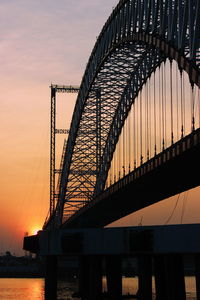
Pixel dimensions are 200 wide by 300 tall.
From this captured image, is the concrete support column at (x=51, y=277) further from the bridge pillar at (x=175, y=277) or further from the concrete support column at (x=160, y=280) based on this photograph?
the bridge pillar at (x=175, y=277)

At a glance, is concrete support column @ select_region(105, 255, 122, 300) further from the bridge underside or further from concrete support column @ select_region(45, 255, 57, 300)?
the bridge underside

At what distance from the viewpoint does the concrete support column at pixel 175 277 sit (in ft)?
157

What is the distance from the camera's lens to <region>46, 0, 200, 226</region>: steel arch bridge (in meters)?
57.1

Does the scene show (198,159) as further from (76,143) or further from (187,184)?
(76,143)

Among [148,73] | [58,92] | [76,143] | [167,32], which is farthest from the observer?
[58,92]

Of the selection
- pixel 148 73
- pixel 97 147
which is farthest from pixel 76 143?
pixel 148 73

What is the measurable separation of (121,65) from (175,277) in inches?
2059

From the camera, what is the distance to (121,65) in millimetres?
97250

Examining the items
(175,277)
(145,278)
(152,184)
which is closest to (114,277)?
(145,278)

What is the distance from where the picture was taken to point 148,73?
91.6 meters

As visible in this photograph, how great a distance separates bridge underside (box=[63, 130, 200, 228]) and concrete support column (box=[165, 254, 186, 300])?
27.1ft

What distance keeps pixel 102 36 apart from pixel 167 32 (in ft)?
106

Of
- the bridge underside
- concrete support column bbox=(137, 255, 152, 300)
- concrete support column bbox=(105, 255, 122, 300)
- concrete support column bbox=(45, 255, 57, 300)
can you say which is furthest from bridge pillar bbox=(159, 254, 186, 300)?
concrete support column bbox=(45, 255, 57, 300)

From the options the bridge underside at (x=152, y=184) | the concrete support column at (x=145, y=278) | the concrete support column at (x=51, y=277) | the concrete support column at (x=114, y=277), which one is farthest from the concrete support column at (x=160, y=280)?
the concrete support column at (x=51, y=277)
